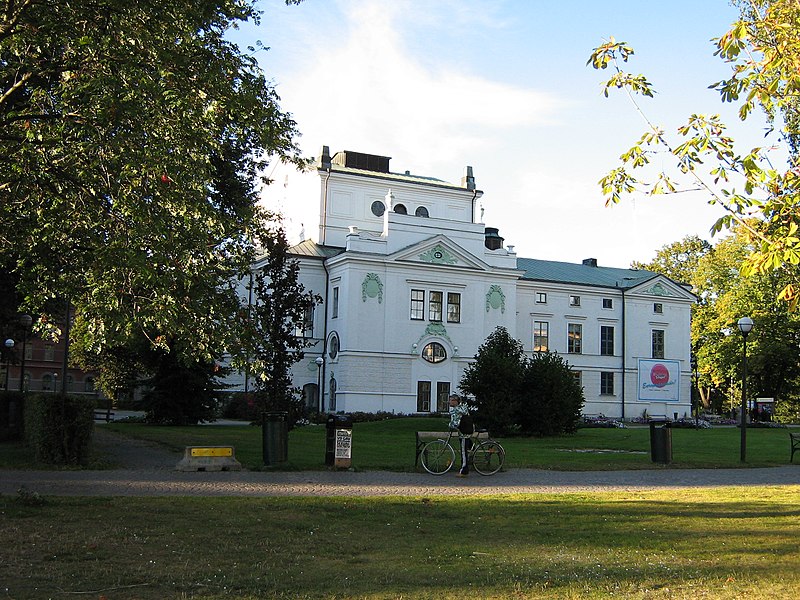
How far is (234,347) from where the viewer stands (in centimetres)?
1351

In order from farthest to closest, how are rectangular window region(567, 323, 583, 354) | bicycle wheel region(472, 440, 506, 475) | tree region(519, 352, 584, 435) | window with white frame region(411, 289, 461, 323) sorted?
rectangular window region(567, 323, 583, 354) < window with white frame region(411, 289, 461, 323) < tree region(519, 352, 584, 435) < bicycle wheel region(472, 440, 506, 475)

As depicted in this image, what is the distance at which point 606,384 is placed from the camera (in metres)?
→ 63.7

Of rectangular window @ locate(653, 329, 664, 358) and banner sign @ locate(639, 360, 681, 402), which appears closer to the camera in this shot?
banner sign @ locate(639, 360, 681, 402)

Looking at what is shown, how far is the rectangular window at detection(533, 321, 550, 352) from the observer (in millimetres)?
61603

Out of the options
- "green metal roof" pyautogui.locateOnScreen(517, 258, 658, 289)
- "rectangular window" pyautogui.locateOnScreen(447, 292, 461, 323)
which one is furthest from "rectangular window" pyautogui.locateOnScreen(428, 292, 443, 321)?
"green metal roof" pyautogui.locateOnScreen(517, 258, 658, 289)

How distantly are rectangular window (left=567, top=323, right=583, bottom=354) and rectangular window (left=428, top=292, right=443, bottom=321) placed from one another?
456 inches

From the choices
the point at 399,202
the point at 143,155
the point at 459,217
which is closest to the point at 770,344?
the point at 459,217

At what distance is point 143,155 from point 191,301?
2538 millimetres

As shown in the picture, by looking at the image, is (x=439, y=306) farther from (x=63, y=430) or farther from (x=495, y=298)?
(x=63, y=430)

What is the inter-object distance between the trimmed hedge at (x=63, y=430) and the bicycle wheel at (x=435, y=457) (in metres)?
7.30

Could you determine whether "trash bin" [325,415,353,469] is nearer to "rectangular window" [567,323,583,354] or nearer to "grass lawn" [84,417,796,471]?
"grass lawn" [84,417,796,471]

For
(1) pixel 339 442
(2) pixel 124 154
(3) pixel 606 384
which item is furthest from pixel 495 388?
(3) pixel 606 384

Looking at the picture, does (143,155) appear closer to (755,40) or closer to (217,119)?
(217,119)

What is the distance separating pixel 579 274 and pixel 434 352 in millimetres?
16413
